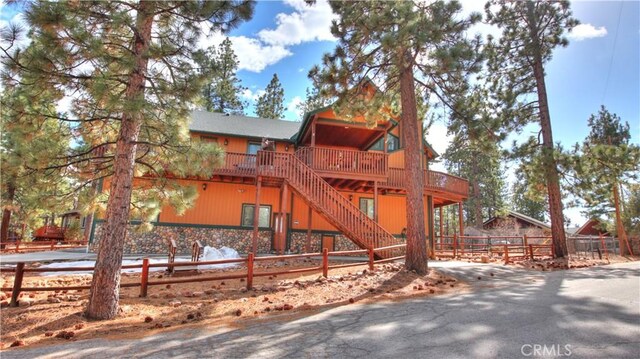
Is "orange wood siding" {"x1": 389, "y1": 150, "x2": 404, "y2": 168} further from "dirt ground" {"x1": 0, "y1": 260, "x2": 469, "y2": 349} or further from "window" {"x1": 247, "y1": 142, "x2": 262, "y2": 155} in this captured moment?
"dirt ground" {"x1": 0, "y1": 260, "x2": 469, "y2": 349}

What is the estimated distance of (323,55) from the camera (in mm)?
10516

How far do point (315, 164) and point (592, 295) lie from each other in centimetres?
1012

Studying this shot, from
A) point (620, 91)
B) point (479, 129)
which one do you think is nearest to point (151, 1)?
point (479, 129)

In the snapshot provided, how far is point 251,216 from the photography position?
16.6 meters

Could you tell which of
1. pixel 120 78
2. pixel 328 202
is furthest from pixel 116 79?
pixel 328 202

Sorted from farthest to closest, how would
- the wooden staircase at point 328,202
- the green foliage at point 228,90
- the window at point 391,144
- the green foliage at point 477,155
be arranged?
1. the green foliage at point 228,90
2. the window at point 391,144
3. the wooden staircase at point 328,202
4. the green foliage at point 477,155

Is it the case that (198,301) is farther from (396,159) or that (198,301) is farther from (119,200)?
(396,159)

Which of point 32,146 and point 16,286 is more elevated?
point 32,146

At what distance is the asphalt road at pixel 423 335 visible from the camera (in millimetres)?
3602

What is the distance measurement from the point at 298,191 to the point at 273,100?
90.2 feet

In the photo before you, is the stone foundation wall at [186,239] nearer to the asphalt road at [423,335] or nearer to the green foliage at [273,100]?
the asphalt road at [423,335]

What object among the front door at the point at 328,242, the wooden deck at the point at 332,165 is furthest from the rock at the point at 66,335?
the front door at the point at 328,242

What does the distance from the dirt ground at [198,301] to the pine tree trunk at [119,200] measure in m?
0.34

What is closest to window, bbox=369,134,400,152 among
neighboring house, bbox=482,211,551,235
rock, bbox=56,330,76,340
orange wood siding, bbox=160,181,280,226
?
orange wood siding, bbox=160,181,280,226
